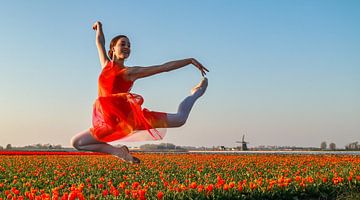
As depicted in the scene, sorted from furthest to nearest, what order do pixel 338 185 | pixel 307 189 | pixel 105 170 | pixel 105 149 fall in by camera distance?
pixel 105 170 → pixel 338 185 → pixel 307 189 → pixel 105 149

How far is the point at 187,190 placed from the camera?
721 cm

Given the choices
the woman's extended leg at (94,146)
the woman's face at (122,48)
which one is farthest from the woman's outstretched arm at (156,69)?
the woman's extended leg at (94,146)

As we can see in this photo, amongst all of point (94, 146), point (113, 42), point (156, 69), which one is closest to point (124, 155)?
point (94, 146)

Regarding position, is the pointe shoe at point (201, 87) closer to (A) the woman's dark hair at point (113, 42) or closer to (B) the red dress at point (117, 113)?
(B) the red dress at point (117, 113)

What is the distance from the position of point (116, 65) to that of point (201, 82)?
66 cm

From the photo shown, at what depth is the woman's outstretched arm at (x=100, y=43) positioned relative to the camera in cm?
349

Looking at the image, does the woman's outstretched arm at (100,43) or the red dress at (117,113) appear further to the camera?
the woman's outstretched arm at (100,43)

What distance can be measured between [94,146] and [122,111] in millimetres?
323

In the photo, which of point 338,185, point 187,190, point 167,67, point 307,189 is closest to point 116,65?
point 167,67

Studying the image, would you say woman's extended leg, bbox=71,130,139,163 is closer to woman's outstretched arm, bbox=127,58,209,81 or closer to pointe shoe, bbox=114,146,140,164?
pointe shoe, bbox=114,146,140,164

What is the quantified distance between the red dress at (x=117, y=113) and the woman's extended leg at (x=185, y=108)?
87 mm

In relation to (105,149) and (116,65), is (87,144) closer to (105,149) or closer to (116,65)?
(105,149)

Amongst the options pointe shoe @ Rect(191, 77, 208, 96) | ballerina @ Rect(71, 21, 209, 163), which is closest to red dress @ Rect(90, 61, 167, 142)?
ballerina @ Rect(71, 21, 209, 163)

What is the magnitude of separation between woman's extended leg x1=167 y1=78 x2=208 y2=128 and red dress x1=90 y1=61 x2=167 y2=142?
3.4 inches
